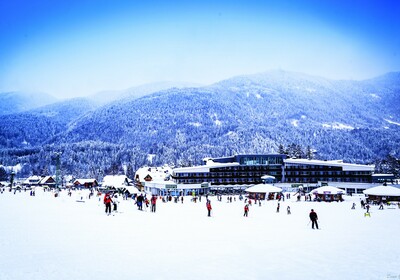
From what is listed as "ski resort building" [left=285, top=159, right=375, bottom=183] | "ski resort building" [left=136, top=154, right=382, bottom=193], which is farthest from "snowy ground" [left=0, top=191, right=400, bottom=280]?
"ski resort building" [left=285, top=159, right=375, bottom=183]

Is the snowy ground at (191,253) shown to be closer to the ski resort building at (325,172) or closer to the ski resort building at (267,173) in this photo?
the ski resort building at (267,173)

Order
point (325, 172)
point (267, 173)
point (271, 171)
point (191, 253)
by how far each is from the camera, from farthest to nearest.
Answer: point (271, 171), point (267, 173), point (325, 172), point (191, 253)

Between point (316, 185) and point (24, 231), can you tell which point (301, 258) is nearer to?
point (24, 231)

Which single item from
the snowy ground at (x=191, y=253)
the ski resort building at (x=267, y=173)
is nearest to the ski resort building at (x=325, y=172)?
the ski resort building at (x=267, y=173)

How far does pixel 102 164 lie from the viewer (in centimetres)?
19825

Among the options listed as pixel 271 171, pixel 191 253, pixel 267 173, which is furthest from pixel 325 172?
pixel 191 253

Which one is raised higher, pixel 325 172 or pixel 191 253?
pixel 191 253

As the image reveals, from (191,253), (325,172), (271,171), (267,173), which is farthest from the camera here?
(271,171)

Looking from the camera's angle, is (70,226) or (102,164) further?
(102,164)

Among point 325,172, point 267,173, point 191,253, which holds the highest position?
point 191,253

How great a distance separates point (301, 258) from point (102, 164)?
19725 centimetres

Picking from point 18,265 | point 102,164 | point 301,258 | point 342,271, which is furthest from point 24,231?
point 102,164

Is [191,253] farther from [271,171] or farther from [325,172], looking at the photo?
[325,172]

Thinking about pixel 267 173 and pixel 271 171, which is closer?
pixel 267 173
